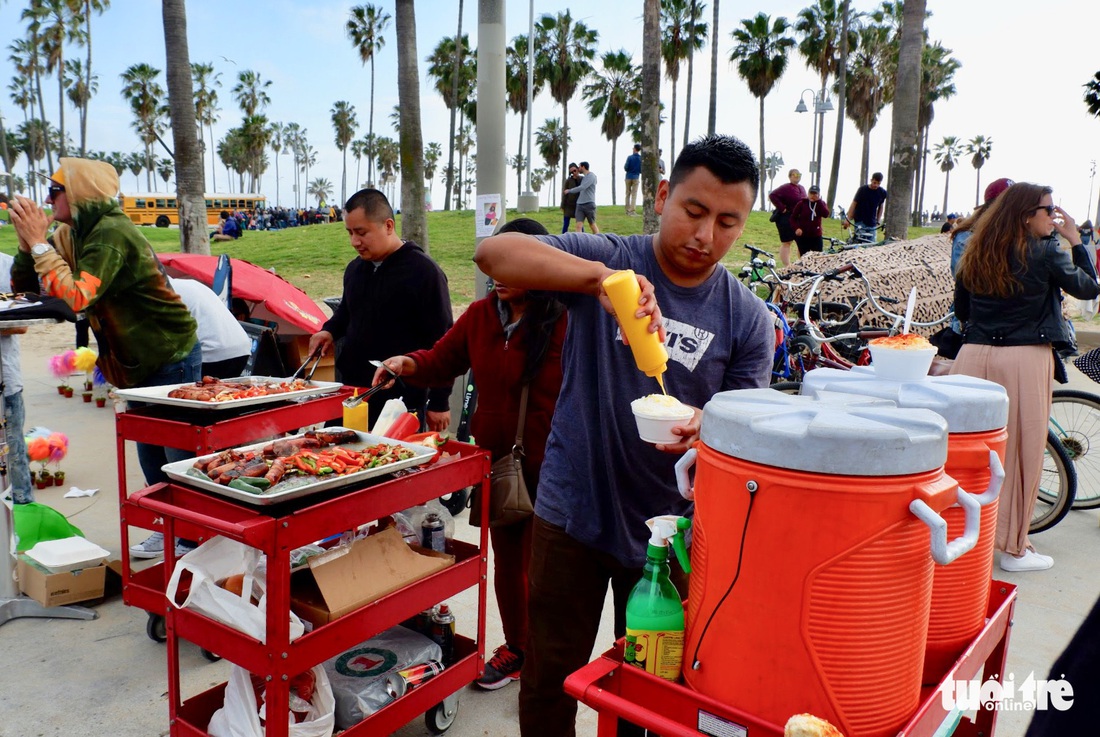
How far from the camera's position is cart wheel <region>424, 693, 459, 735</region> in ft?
9.88

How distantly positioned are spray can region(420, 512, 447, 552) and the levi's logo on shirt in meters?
1.45

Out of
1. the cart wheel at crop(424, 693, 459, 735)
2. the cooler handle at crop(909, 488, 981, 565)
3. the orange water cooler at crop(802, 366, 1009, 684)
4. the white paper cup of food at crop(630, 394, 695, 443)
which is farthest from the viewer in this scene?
the cart wheel at crop(424, 693, 459, 735)

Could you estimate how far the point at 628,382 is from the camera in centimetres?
200

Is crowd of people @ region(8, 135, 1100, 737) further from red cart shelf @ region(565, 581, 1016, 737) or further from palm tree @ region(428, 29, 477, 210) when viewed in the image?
palm tree @ region(428, 29, 477, 210)

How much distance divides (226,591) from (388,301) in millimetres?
2262

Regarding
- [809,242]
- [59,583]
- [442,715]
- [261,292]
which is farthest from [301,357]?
[809,242]

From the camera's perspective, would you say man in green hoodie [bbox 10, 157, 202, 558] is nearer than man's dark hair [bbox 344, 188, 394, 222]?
Yes

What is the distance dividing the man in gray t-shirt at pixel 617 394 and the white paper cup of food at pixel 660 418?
371 mm

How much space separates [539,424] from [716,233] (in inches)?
59.7

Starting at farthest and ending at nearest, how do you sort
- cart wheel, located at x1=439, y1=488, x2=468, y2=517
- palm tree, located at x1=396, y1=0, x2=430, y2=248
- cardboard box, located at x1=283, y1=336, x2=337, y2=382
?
palm tree, located at x1=396, y1=0, x2=430, y2=248 → cardboard box, located at x1=283, y1=336, x2=337, y2=382 → cart wheel, located at x1=439, y1=488, x2=468, y2=517

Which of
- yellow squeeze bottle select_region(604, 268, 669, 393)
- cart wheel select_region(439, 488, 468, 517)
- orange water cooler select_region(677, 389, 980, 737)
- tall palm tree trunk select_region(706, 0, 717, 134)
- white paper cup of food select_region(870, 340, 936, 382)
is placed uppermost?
tall palm tree trunk select_region(706, 0, 717, 134)

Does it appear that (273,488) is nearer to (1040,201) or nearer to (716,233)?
(716,233)

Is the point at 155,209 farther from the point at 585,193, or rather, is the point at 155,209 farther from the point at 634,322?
the point at 634,322

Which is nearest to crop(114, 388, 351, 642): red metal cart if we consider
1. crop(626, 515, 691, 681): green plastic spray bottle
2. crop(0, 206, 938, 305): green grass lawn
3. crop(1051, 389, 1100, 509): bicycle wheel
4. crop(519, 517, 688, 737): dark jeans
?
crop(519, 517, 688, 737): dark jeans
